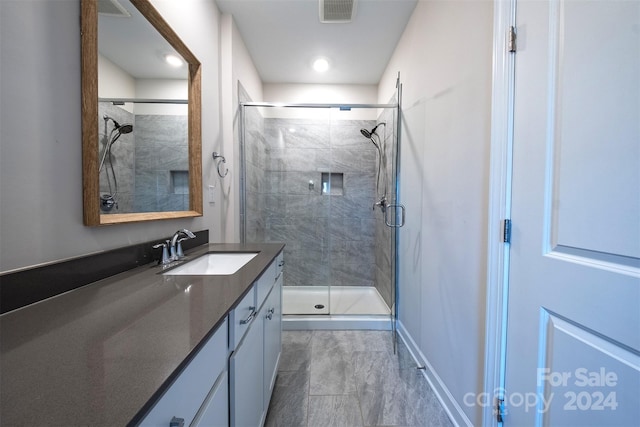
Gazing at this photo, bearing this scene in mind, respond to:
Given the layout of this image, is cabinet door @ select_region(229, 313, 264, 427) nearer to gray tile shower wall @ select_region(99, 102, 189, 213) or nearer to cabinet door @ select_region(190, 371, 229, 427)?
cabinet door @ select_region(190, 371, 229, 427)

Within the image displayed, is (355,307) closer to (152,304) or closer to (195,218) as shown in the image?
(195,218)

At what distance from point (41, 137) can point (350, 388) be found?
1.91m

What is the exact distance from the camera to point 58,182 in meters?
0.75

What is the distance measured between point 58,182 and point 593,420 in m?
1.78

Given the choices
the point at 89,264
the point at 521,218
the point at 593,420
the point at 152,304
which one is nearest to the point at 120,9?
the point at 89,264

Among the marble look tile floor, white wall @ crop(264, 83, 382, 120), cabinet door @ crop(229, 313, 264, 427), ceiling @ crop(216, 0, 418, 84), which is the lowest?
the marble look tile floor

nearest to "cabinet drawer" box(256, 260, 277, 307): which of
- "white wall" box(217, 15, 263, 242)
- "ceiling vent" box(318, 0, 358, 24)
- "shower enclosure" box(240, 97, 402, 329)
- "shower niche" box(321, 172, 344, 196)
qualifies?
"white wall" box(217, 15, 263, 242)

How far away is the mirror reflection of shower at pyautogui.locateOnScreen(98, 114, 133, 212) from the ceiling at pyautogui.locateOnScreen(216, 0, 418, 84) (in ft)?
5.20

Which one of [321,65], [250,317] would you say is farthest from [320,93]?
[250,317]

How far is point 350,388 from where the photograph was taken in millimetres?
1525

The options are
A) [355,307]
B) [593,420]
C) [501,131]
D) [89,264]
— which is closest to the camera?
[593,420]

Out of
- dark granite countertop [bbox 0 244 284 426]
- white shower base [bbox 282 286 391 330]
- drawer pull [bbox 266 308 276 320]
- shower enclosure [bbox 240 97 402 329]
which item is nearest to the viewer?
dark granite countertop [bbox 0 244 284 426]

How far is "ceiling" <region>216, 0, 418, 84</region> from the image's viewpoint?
6.21 ft

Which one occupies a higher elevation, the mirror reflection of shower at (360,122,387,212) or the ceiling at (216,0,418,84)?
the ceiling at (216,0,418,84)
